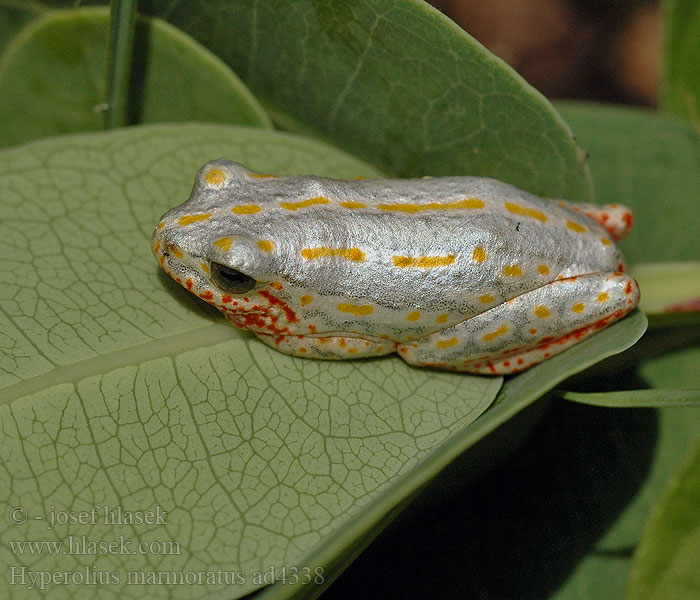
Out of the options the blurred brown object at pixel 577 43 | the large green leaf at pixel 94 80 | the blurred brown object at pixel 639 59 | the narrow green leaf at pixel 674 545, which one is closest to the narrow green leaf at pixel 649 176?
the narrow green leaf at pixel 674 545

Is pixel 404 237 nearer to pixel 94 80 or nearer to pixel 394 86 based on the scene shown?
pixel 394 86

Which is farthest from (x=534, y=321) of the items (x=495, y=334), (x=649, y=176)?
(x=649, y=176)

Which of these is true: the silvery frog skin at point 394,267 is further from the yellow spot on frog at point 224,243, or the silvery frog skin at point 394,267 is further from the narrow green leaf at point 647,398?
the narrow green leaf at point 647,398

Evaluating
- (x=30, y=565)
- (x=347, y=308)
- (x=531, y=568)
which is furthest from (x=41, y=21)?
(x=531, y=568)

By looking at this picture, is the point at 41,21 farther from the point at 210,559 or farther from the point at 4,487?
the point at 210,559

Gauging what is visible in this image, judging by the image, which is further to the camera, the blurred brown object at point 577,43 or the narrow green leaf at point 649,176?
the blurred brown object at point 577,43
